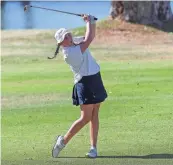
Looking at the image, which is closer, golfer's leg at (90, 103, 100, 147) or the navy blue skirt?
the navy blue skirt

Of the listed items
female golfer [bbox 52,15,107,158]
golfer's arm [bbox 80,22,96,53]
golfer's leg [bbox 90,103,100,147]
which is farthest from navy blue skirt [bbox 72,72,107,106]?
golfer's arm [bbox 80,22,96,53]

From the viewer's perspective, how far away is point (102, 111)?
11164 millimetres

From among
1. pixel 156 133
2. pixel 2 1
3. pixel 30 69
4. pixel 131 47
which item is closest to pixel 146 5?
pixel 131 47

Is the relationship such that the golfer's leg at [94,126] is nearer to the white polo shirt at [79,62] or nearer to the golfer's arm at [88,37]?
the white polo shirt at [79,62]

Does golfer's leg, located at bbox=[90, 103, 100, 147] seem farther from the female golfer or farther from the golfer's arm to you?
the golfer's arm

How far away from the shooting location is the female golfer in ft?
27.1

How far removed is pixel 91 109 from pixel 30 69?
9.01m

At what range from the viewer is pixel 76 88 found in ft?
27.7

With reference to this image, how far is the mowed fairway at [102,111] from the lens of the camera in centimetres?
845

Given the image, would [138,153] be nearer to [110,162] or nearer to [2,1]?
[110,162]

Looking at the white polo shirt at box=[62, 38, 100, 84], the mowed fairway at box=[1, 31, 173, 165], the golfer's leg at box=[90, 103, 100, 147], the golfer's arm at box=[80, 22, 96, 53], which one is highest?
the golfer's arm at box=[80, 22, 96, 53]

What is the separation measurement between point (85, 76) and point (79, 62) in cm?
18

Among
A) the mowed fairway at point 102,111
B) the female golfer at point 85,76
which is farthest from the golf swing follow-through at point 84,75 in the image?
the mowed fairway at point 102,111

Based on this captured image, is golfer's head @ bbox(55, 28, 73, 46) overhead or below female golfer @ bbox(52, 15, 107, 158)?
overhead
